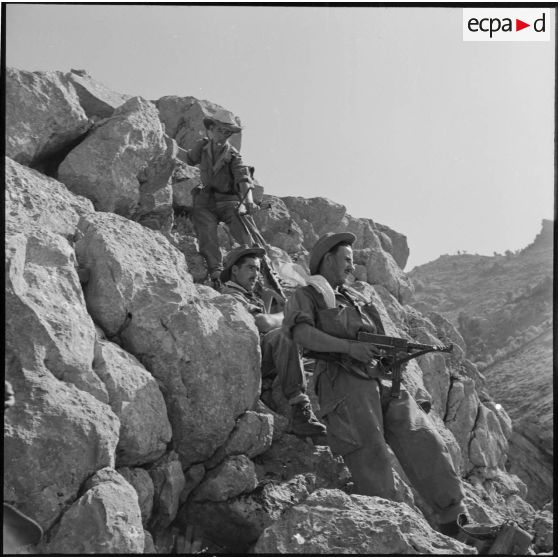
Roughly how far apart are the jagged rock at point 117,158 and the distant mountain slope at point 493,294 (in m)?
14.6

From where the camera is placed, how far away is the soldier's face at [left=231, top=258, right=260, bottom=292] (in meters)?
9.51

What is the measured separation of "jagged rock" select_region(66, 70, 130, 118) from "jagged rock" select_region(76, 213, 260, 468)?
4.42 meters

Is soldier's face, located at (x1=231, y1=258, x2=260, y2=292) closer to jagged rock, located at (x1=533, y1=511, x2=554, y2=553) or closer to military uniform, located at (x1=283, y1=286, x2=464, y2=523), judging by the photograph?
military uniform, located at (x1=283, y1=286, x2=464, y2=523)

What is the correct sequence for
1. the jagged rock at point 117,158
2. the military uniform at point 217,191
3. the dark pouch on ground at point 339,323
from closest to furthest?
the dark pouch on ground at point 339,323 < the jagged rock at point 117,158 < the military uniform at point 217,191

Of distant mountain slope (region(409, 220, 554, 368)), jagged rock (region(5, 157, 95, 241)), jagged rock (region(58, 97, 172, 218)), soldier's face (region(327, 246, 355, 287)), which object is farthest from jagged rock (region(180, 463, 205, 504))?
distant mountain slope (region(409, 220, 554, 368))

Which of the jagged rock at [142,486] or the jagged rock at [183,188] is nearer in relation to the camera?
the jagged rock at [142,486]

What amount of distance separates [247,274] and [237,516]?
3.85 meters

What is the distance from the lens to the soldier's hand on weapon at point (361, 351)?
651 cm

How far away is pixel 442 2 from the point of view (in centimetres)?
644

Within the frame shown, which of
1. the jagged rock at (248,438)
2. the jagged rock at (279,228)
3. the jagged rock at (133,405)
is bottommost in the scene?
the jagged rock at (248,438)

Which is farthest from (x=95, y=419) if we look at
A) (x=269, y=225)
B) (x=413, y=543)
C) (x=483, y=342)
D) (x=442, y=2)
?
(x=483, y=342)

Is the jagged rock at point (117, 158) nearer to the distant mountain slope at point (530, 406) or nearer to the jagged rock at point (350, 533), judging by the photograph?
the jagged rock at point (350, 533)

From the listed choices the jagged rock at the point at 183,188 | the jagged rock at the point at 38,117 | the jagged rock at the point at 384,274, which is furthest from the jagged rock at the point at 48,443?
the jagged rock at the point at 384,274

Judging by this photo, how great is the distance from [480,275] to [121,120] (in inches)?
1123
